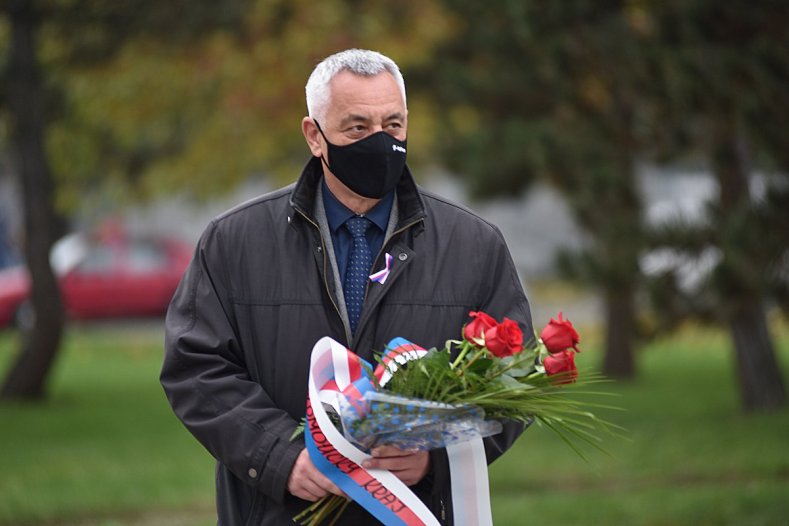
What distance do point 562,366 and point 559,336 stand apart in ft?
0.26

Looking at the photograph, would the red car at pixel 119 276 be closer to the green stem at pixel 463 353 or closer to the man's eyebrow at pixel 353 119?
the man's eyebrow at pixel 353 119

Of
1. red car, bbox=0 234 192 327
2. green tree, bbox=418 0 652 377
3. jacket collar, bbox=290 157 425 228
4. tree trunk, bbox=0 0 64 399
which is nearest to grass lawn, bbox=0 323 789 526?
tree trunk, bbox=0 0 64 399

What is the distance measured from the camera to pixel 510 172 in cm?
1362

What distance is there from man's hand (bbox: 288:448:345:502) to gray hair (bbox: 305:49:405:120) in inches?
37.0

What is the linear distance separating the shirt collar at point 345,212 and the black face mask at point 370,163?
48mm

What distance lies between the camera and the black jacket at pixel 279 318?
3281mm

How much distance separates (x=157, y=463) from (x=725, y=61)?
5.00 metres

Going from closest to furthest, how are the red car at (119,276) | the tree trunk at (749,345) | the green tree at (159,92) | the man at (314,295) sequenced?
the man at (314,295)
the tree trunk at (749,345)
the green tree at (159,92)
the red car at (119,276)

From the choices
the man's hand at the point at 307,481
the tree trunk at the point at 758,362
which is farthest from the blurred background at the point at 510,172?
the man's hand at the point at 307,481

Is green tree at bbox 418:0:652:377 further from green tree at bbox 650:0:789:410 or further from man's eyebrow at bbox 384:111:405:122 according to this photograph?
man's eyebrow at bbox 384:111:405:122

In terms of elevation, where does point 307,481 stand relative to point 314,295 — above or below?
below

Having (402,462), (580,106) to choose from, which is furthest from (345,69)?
(580,106)

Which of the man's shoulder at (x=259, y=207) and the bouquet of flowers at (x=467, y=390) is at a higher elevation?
the man's shoulder at (x=259, y=207)

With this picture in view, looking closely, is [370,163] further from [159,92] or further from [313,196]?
[159,92]
